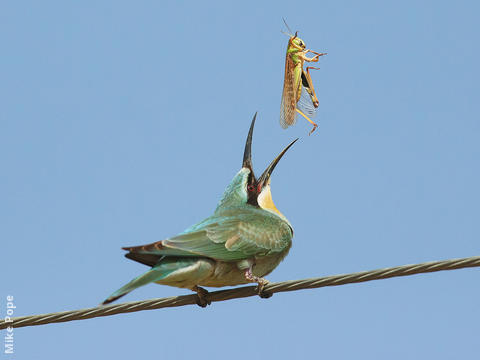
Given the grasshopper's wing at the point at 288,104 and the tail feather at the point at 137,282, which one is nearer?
the tail feather at the point at 137,282

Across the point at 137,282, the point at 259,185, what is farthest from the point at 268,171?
the point at 137,282

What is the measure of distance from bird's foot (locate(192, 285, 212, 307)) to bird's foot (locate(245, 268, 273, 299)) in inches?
14.0

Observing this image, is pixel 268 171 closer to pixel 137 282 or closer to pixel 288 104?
pixel 288 104

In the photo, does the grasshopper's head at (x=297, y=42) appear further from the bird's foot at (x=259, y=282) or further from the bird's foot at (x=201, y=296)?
the bird's foot at (x=201, y=296)

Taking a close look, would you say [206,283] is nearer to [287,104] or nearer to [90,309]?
[90,309]

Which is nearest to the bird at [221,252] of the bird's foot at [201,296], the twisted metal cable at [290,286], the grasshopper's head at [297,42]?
the bird's foot at [201,296]

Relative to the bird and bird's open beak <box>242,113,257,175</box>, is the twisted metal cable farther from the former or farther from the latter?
bird's open beak <box>242,113,257,175</box>

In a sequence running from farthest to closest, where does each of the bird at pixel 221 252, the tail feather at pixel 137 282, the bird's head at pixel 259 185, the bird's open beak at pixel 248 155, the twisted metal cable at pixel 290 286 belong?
the bird's open beak at pixel 248 155, the bird's head at pixel 259 185, the bird at pixel 221 252, the tail feather at pixel 137 282, the twisted metal cable at pixel 290 286

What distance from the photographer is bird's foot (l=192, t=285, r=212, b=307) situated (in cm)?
585

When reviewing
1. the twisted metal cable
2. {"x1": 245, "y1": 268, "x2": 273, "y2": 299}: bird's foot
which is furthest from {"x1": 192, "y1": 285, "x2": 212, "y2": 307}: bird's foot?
the twisted metal cable

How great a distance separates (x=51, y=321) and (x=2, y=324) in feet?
0.95

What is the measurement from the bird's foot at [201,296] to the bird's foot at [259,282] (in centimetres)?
36

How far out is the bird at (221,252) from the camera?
18.3ft

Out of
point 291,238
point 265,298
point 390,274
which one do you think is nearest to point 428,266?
point 390,274
